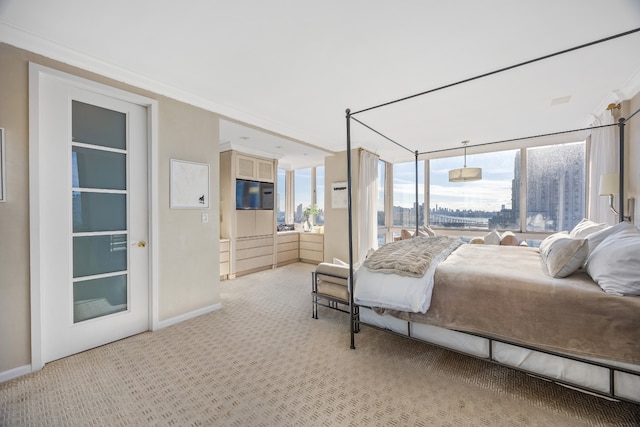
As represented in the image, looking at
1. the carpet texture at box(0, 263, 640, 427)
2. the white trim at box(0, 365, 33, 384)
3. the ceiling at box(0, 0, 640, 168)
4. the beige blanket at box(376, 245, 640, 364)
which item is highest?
the ceiling at box(0, 0, 640, 168)

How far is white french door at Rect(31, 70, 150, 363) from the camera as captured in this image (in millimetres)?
2213

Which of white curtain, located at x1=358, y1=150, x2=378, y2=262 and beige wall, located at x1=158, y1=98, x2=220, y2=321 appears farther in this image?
white curtain, located at x1=358, y1=150, x2=378, y2=262

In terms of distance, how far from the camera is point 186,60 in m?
2.39

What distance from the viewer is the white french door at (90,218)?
2.21 metres

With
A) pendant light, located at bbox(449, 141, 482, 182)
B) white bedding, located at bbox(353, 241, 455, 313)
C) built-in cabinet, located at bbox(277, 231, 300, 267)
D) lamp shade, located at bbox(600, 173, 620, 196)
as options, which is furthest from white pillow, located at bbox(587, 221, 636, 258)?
built-in cabinet, located at bbox(277, 231, 300, 267)

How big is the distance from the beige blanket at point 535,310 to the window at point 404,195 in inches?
176

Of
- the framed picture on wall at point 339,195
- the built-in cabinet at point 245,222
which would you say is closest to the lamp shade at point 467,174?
the framed picture on wall at point 339,195

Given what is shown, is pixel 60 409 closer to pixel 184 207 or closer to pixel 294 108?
pixel 184 207

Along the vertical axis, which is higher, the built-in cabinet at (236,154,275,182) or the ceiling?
the ceiling

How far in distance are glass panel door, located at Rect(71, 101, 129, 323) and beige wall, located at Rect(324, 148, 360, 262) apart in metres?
3.69

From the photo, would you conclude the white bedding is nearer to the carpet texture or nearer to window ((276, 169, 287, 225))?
the carpet texture

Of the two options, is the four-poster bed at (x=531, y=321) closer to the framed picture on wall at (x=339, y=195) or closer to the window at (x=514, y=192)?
the framed picture on wall at (x=339, y=195)

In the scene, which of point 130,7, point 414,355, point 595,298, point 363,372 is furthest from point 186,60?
point 595,298

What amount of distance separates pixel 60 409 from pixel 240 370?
1.11 meters
